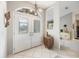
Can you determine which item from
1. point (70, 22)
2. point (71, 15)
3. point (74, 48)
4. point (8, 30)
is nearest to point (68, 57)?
point (74, 48)

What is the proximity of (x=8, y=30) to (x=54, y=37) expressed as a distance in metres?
2.19

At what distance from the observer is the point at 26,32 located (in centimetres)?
460

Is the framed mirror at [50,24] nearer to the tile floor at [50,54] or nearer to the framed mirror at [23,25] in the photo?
the framed mirror at [23,25]

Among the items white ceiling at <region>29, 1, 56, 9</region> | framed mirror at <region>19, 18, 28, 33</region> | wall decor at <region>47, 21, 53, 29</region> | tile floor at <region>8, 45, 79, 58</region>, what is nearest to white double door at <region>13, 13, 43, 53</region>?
framed mirror at <region>19, 18, 28, 33</region>

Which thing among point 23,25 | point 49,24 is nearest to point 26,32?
point 23,25

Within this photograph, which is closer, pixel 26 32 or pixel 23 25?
pixel 23 25

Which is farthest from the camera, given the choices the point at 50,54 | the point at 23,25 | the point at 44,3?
the point at 23,25

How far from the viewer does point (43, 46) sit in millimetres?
5000

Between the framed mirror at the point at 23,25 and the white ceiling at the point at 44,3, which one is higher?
the white ceiling at the point at 44,3

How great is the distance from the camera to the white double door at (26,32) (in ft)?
13.4

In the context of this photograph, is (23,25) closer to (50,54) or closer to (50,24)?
(50,24)

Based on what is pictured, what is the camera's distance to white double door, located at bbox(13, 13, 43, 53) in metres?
4.09

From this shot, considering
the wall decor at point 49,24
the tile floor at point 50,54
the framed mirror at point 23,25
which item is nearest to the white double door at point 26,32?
the framed mirror at point 23,25

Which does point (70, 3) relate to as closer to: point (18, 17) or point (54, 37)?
point (54, 37)
